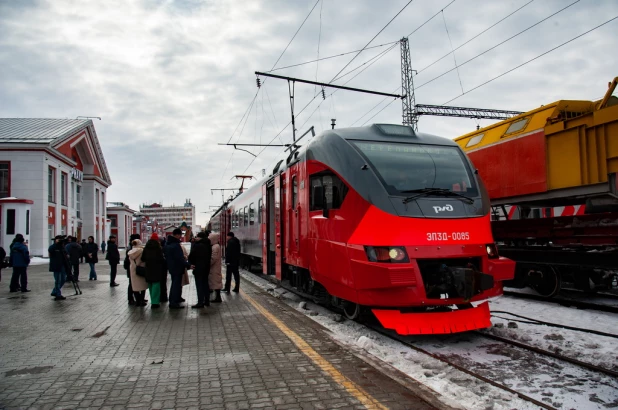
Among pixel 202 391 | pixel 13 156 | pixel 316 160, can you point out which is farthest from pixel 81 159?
pixel 202 391

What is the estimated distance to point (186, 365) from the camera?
17.0ft

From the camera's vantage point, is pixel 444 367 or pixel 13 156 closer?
pixel 444 367

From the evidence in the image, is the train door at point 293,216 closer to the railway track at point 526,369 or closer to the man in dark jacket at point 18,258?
the railway track at point 526,369

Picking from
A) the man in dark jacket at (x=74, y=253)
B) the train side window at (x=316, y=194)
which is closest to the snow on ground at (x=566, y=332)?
the train side window at (x=316, y=194)

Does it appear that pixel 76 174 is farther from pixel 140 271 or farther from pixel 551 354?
pixel 551 354

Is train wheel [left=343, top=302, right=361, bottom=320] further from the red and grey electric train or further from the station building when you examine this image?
the station building

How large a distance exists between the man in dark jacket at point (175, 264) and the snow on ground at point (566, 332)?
5.97 metres

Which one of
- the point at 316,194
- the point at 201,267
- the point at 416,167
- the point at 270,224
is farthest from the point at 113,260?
the point at 416,167

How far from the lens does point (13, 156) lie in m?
30.3

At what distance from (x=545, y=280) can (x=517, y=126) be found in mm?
3425

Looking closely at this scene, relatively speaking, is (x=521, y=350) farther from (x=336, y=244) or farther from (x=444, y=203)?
(x=336, y=244)

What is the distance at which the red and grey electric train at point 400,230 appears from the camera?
610 centimetres

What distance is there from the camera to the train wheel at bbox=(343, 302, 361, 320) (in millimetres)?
7173

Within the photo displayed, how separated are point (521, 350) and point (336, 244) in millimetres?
2867
